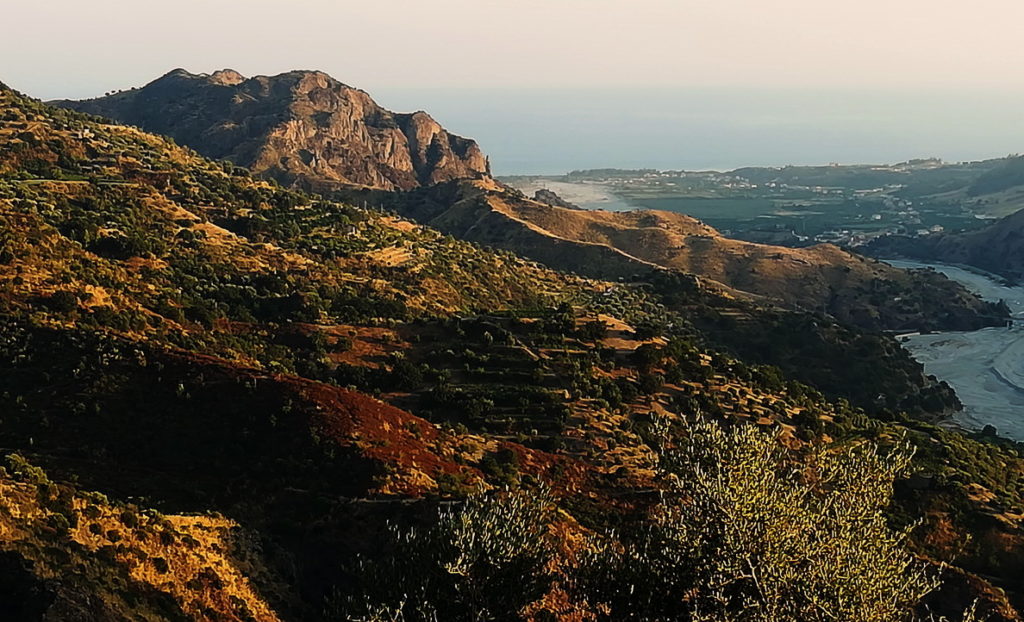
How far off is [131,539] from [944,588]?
42.6m

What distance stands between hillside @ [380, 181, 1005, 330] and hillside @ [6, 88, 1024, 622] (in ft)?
220

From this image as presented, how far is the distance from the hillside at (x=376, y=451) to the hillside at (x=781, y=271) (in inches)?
2639

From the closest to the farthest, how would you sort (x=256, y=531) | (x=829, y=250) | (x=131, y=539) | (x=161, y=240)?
(x=131, y=539), (x=256, y=531), (x=161, y=240), (x=829, y=250)

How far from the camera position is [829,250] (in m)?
197

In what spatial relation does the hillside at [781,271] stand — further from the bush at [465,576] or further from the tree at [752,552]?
the bush at [465,576]

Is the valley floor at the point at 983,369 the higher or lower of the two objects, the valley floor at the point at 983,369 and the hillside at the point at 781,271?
the lower

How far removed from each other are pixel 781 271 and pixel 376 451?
16252 cm

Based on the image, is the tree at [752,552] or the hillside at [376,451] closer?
the tree at [752,552]

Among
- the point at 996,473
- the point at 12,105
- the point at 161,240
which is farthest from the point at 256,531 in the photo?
the point at 12,105

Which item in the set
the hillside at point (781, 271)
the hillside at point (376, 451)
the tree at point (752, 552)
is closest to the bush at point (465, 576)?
the hillside at point (376, 451)

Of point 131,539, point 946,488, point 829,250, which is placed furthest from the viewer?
point 829,250

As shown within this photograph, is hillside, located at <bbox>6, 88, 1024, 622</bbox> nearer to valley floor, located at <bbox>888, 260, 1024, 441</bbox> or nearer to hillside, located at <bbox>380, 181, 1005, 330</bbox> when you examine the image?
valley floor, located at <bbox>888, 260, 1024, 441</bbox>

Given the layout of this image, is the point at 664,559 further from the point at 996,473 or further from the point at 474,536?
the point at 996,473

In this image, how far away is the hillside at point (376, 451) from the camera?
75.9ft
